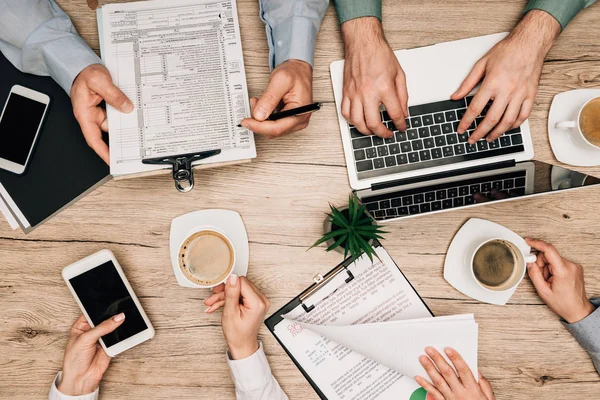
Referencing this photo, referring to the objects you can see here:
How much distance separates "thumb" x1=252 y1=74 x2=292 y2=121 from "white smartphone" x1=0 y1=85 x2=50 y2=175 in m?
0.54

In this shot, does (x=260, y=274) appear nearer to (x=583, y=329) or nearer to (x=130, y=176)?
(x=130, y=176)

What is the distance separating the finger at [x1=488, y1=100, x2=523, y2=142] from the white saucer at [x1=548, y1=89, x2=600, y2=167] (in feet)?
0.38

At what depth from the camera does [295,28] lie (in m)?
1.09

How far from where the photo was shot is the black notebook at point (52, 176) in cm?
112

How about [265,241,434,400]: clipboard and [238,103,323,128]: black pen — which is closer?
[238,103,323,128]: black pen

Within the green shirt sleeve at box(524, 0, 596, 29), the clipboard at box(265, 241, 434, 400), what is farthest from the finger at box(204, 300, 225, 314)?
the green shirt sleeve at box(524, 0, 596, 29)

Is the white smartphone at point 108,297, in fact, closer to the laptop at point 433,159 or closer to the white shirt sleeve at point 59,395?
the white shirt sleeve at point 59,395

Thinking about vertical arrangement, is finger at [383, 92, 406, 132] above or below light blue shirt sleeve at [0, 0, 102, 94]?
below

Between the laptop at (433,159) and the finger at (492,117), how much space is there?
0.02 meters

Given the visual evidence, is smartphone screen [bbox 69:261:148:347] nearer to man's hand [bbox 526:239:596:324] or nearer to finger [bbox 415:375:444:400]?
finger [bbox 415:375:444:400]

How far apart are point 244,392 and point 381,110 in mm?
718

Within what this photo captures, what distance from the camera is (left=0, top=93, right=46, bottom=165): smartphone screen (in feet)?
3.64

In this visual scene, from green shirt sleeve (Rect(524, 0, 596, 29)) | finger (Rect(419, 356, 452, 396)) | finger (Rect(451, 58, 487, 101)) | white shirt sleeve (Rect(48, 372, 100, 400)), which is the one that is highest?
green shirt sleeve (Rect(524, 0, 596, 29))

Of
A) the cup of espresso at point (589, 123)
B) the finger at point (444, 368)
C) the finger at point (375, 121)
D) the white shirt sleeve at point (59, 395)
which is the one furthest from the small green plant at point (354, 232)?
the white shirt sleeve at point (59, 395)
